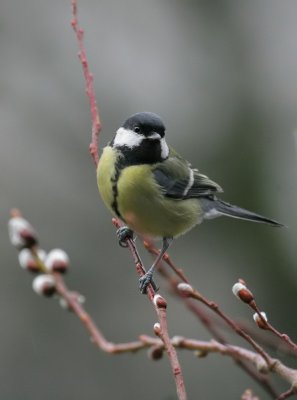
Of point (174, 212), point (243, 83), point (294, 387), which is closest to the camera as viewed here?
point (294, 387)

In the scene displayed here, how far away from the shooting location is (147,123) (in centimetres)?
241

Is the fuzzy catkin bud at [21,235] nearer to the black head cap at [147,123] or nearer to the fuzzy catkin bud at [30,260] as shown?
the fuzzy catkin bud at [30,260]

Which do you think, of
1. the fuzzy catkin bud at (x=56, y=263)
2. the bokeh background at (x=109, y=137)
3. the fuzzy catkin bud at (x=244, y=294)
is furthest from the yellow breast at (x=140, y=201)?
the bokeh background at (x=109, y=137)

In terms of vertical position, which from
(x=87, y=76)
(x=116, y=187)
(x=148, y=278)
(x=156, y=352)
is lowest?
(x=148, y=278)

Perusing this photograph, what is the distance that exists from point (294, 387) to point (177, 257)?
369cm

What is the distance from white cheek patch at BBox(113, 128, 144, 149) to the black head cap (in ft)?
0.07

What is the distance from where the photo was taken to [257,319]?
4.64ft

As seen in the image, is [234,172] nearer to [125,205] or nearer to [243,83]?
[243,83]

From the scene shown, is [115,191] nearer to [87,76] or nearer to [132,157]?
[132,157]

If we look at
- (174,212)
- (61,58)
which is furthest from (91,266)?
(174,212)

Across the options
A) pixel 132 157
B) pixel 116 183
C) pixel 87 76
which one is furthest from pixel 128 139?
pixel 87 76

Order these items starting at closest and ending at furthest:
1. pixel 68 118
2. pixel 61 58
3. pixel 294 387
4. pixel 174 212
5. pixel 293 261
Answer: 1. pixel 294 387
2. pixel 174 212
3. pixel 293 261
4. pixel 68 118
5. pixel 61 58

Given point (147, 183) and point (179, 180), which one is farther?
point (179, 180)

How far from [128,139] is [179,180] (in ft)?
1.03
